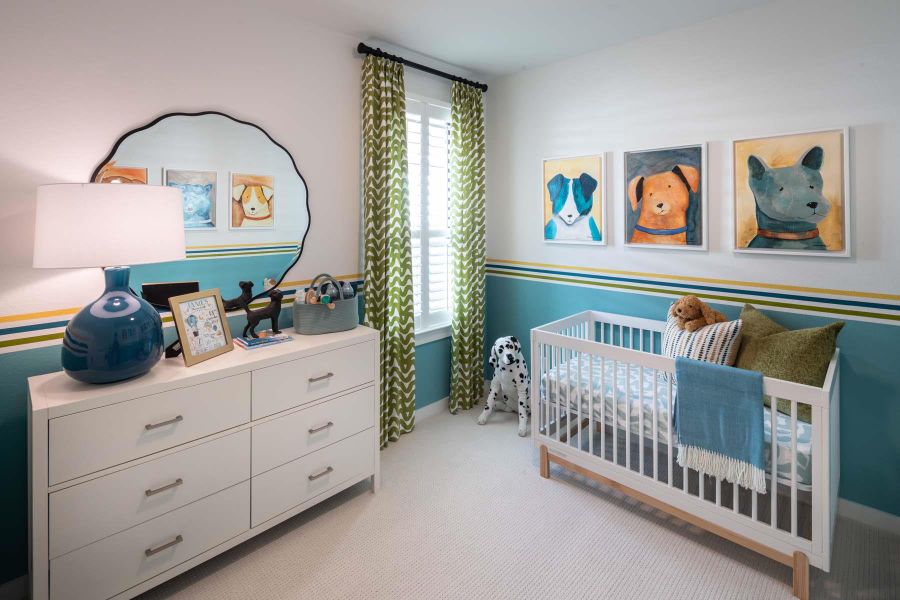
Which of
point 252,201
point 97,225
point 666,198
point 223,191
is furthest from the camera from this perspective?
point 666,198

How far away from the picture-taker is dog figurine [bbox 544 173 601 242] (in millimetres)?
3176

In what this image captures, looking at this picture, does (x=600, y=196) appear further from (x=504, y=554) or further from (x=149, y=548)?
(x=149, y=548)

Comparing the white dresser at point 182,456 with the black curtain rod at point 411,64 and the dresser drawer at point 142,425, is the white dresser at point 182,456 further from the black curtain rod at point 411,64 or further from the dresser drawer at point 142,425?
the black curtain rod at point 411,64

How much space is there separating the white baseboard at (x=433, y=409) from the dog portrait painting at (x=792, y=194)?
2120mm

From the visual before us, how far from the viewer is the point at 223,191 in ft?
7.66

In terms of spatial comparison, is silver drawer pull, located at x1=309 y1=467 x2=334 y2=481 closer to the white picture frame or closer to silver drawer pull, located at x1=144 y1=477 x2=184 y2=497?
silver drawer pull, located at x1=144 y1=477 x2=184 y2=497

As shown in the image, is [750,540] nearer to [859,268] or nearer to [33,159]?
[859,268]

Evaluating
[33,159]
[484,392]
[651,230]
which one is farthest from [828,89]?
[33,159]

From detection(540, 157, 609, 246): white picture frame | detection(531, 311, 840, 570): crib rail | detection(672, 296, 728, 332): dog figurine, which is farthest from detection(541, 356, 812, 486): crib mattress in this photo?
detection(540, 157, 609, 246): white picture frame

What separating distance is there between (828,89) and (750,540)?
203 cm

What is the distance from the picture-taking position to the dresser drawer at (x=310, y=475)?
211 centimetres

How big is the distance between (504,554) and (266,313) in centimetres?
152

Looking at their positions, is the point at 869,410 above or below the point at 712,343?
below

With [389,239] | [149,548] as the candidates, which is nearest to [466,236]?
[389,239]
